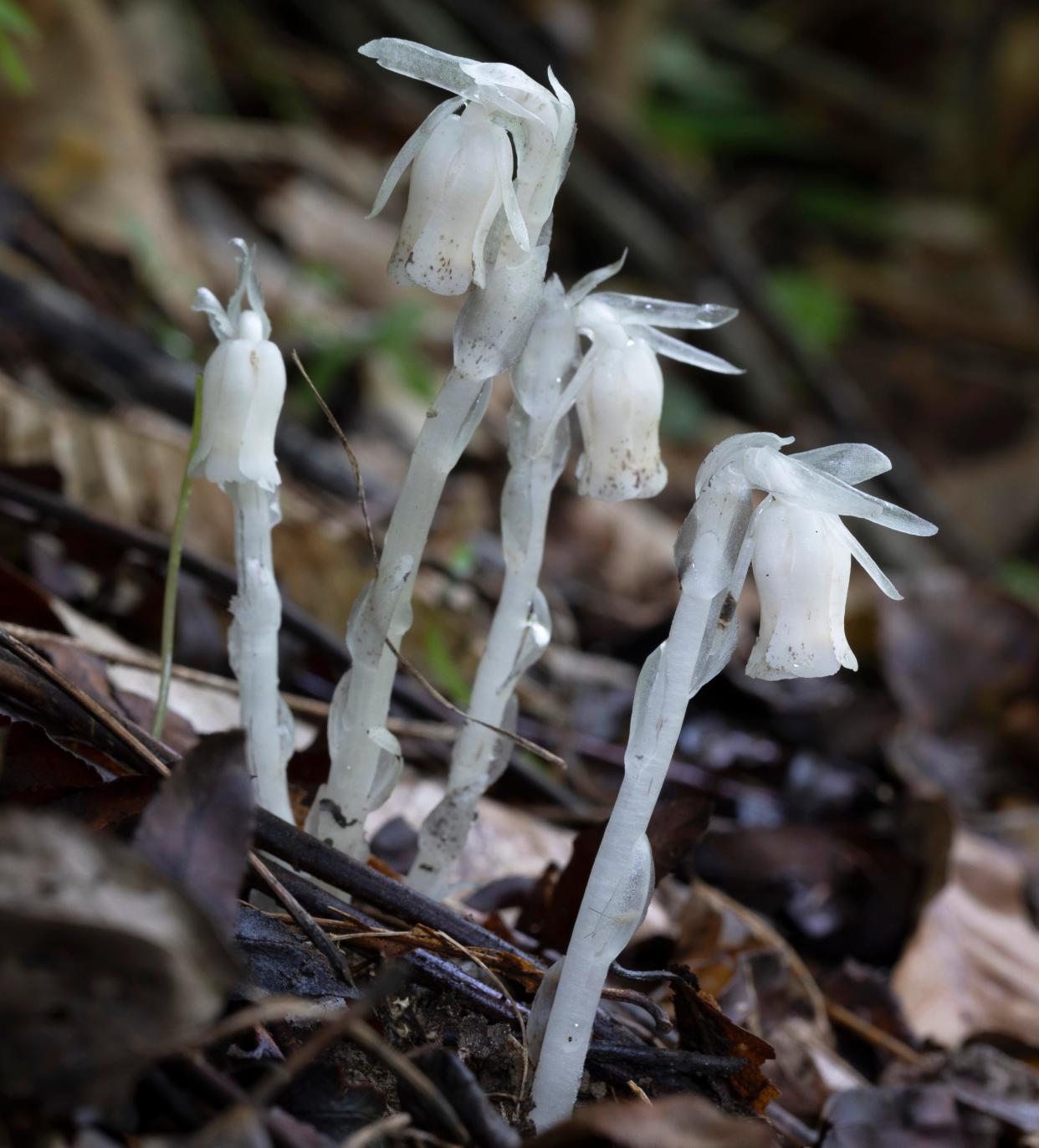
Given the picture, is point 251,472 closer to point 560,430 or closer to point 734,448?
point 560,430

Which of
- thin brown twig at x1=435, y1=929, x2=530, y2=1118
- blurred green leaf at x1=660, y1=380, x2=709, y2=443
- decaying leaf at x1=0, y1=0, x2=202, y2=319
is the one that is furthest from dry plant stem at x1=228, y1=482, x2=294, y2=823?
blurred green leaf at x1=660, y1=380, x2=709, y2=443

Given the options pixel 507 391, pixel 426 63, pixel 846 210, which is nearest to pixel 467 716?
pixel 426 63

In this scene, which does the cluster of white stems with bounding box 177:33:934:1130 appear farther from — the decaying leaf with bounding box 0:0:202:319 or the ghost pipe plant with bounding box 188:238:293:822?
the decaying leaf with bounding box 0:0:202:319

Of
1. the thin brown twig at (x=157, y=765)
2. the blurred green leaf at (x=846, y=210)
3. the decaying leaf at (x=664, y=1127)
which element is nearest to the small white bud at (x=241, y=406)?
the thin brown twig at (x=157, y=765)

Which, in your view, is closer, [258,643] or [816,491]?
[816,491]

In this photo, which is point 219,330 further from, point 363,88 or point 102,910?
point 363,88

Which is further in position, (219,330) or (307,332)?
(307,332)

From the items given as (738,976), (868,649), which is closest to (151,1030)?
(738,976)
